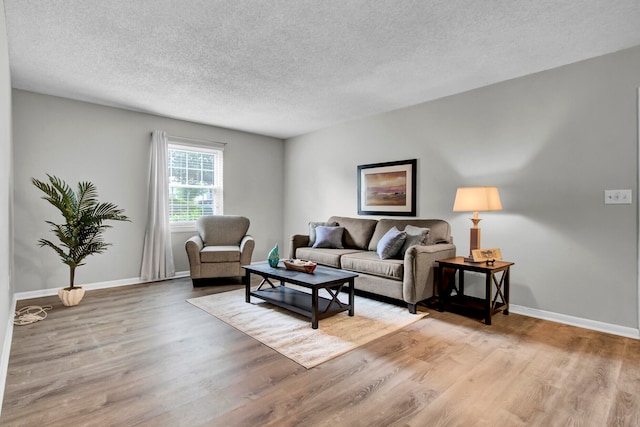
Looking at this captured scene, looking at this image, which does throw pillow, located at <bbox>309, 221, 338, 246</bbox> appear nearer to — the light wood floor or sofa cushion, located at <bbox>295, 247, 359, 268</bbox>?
sofa cushion, located at <bbox>295, 247, 359, 268</bbox>

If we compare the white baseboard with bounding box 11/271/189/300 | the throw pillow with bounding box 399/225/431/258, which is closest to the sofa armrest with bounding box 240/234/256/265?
the white baseboard with bounding box 11/271/189/300

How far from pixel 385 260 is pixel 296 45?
2.22m

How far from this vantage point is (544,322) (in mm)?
3076

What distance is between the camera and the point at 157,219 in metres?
4.67

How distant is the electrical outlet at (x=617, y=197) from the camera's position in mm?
2742

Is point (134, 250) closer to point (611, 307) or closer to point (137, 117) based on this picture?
point (137, 117)

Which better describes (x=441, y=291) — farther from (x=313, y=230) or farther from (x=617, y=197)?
(x=313, y=230)

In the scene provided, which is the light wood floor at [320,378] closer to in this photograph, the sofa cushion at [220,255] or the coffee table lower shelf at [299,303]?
the coffee table lower shelf at [299,303]

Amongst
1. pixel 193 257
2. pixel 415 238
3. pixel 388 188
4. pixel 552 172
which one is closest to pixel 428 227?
pixel 415 238

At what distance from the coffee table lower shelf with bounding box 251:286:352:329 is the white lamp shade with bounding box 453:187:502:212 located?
4.95ft

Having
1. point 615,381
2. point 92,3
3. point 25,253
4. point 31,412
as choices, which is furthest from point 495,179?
point 25,253

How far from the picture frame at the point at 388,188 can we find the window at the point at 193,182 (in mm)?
2363

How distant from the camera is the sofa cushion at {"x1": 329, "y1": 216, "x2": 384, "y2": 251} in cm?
444

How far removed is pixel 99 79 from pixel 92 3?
1501 mm
